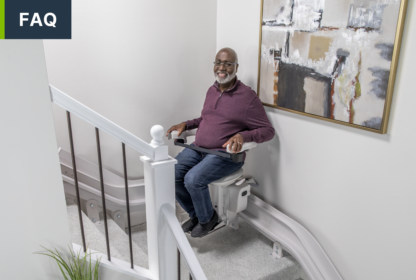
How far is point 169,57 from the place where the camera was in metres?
2.71

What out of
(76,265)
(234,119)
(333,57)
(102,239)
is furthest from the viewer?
(234,119)

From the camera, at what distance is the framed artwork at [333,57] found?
1.63 m

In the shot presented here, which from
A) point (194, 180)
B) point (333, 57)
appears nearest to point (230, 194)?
point (194, 180)

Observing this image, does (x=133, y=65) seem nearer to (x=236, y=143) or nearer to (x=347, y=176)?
(x=236, y=143)

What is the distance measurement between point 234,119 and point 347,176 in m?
0.82

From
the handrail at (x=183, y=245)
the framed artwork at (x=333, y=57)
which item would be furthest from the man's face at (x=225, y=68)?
the handrail at (x=183, y=245)

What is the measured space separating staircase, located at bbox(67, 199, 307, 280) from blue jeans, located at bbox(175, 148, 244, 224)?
0.27m

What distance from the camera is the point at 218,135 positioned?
2342 millimetres

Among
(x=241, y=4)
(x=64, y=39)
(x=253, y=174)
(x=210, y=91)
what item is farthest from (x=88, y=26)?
(x=253, y=174)

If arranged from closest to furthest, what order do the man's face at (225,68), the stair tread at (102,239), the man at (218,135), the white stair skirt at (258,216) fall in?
1. the stair tread at (102,239)
2. the white stair skirt at (258,216)
3. the man at (218,135)
4. the man's face at (225,68)

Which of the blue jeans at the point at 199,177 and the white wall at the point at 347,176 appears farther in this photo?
the blue jeans at the point at 199,177

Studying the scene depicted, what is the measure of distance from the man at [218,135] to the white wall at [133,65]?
19.5 inches

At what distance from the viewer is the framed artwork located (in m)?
1.63

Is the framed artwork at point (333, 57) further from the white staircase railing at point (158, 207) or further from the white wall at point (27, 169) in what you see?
the white wall at point (27, 169)
